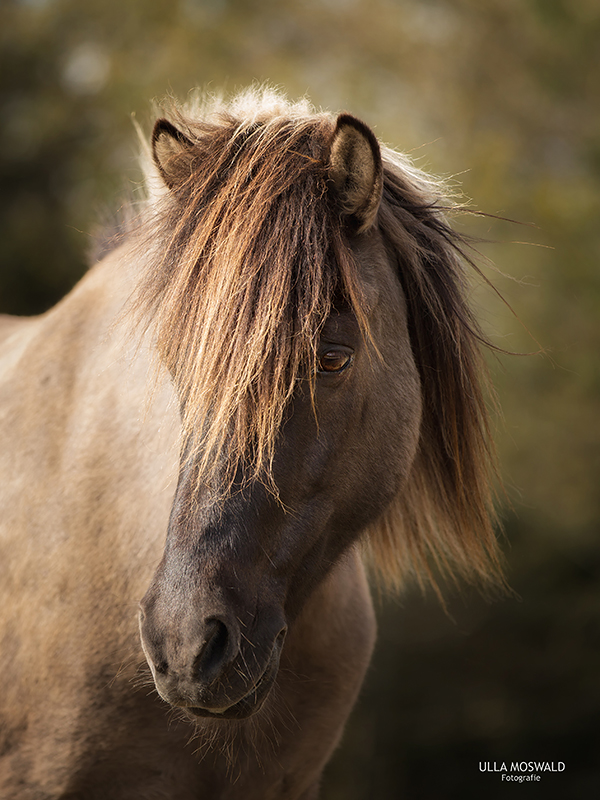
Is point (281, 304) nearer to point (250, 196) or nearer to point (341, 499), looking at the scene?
point (250, 196)

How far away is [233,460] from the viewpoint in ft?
4.85

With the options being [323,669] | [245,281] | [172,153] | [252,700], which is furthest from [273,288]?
[323,669]

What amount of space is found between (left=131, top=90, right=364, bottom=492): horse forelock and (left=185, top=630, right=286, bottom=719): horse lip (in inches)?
15.3

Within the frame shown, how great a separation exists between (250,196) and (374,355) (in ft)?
1.57

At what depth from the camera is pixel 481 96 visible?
1060 cm

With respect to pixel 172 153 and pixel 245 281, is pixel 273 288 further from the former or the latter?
pixel 172 153

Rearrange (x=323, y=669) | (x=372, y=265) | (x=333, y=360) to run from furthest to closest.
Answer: (x=323, y=669)
(x=372, y=265)
(x=333, y=360)

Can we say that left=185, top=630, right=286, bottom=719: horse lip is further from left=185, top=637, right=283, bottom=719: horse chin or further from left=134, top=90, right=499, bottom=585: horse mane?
left=134, top=90, right=499, bottom=585: horse mane

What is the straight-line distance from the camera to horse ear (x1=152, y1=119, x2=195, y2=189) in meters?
1.81

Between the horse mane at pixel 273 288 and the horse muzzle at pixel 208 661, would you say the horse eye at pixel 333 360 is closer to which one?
the horse mane at pixel 273 288

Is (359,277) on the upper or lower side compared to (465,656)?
upper

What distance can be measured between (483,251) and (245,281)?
8096 mm

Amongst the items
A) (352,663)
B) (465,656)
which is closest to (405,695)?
(465,656)

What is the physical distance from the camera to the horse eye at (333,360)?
160 centimetres
